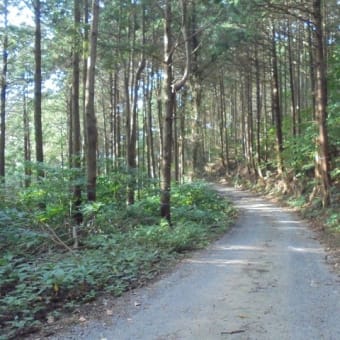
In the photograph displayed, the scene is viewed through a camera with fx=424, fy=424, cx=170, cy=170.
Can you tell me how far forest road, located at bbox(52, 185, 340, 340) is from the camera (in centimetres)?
498

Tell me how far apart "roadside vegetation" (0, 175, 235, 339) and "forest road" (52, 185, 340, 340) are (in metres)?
0.63

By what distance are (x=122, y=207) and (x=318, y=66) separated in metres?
9.20

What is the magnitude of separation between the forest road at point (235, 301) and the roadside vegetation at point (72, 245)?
2.07 feet

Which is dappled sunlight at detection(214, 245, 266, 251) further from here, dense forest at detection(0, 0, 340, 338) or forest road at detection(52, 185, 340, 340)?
dense forest at detection(0, 0, 340, 338)

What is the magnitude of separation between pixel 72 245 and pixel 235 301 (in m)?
6.07

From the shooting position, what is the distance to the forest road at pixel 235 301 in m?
4.98

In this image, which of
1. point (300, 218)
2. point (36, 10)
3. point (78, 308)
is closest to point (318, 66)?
point (300, 218)

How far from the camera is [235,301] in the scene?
6152 mm

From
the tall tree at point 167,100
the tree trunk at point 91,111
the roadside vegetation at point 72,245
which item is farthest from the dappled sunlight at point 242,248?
the tree trunk at point 91,111

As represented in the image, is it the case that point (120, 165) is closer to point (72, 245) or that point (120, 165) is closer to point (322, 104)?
point (72, 245)

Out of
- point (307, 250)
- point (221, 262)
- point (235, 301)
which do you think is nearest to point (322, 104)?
point (307, 250)

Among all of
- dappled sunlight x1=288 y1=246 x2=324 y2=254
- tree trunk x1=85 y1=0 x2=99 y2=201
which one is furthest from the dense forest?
dappled sunlight x1=288 y1=246 x2=324 y2=254

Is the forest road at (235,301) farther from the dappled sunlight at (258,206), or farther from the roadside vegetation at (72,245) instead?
the dappled sunlight at (258,206)

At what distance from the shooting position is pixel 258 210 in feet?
68.8
